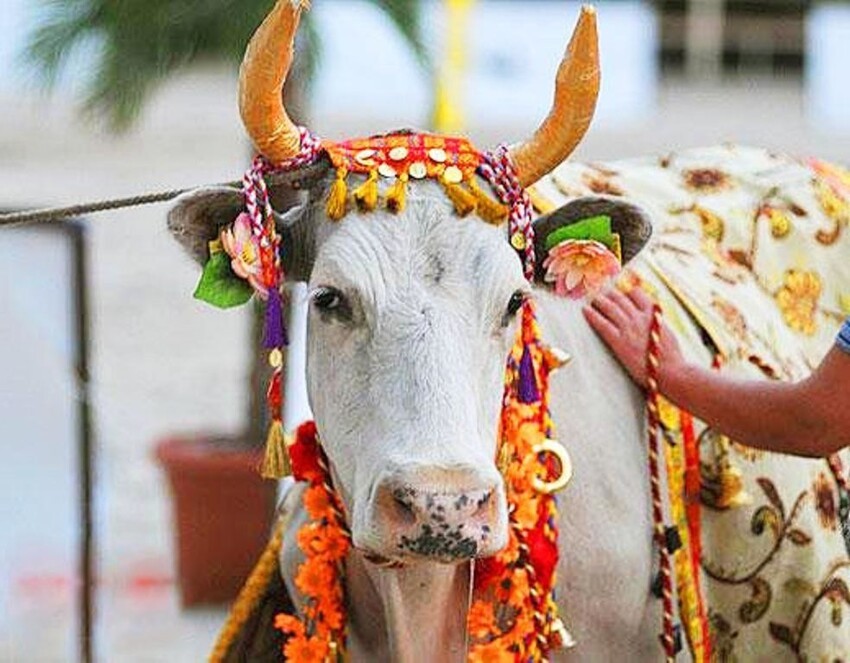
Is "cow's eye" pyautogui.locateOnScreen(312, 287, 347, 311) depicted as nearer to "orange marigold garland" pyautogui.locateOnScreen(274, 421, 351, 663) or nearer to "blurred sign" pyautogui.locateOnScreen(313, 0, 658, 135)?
"orange marigold garland" pyautogui.locateOnScreen(274, 421, 351, 663)

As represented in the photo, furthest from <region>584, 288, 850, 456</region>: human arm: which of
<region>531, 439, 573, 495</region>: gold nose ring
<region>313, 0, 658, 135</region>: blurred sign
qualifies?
<region>313, 0, 658, 135</region>: blurred sign

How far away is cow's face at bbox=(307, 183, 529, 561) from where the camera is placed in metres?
3.42

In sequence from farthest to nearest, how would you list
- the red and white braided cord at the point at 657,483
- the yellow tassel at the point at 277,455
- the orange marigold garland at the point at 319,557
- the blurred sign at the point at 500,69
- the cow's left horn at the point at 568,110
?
1. the blurred sign at the point at 500,69
2. the red and white braided cord at the point at 657,483
3. the orange marigold garland at the point at 319,557
4. the yellow tassel at the point at 277,455
5. the cow's left horn at the point at 568,110

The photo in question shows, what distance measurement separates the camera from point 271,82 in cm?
365

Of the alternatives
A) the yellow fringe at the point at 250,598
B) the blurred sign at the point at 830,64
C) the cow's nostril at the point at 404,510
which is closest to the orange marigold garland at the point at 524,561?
the cow's nostril at the point at 404,510

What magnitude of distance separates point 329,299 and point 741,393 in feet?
2.87

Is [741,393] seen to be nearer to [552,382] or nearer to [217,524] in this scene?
[552,382]

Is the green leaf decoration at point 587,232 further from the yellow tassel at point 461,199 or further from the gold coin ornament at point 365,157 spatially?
the gold coin ornament at point 365,157

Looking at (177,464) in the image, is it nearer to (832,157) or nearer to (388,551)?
(388,551)

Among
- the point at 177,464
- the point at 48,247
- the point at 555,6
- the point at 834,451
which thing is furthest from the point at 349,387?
the point at 555,6

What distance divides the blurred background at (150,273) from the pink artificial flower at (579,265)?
2.79 feet

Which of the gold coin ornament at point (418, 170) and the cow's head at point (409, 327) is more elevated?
the gold coin ornament at point (418, 170)

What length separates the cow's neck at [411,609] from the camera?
3904mm

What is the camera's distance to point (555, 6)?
19344 millimetres
